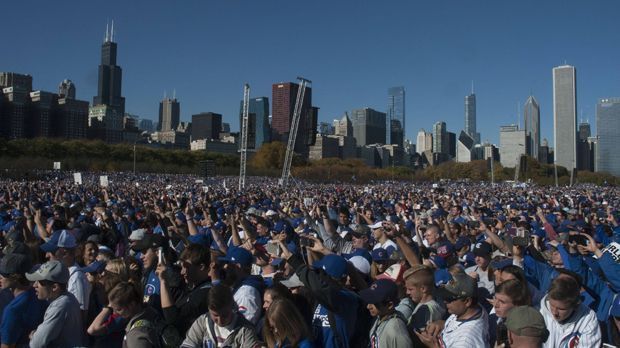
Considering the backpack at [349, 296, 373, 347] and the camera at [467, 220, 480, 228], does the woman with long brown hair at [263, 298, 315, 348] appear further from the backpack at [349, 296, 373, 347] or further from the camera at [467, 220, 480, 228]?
the camera at [467, 220, 480, 228]

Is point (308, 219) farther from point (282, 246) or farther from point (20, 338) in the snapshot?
point (20, 338)

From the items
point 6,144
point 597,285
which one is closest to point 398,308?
point 597,285

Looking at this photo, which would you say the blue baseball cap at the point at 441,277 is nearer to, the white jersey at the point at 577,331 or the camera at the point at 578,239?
the white jersey at the point at 577,331

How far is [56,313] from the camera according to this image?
13.4 feet

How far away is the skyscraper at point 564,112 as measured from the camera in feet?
586

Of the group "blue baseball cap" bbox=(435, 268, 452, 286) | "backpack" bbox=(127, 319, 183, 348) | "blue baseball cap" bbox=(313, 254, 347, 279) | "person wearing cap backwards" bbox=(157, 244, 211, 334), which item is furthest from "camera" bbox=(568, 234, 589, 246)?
"backpack" bbox=(127, 319, 183, 348)

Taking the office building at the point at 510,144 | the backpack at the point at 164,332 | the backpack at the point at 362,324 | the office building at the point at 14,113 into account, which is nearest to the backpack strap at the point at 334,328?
the backpack at the point at 362,324

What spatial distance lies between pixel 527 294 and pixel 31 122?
169539mm

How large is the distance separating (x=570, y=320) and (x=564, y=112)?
674ft

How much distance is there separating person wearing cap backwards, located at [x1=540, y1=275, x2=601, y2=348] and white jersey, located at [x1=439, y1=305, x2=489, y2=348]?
0.60m

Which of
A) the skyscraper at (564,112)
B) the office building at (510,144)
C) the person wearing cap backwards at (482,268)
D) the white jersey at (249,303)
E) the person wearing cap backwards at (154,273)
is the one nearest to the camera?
the white jersey at (249,303)

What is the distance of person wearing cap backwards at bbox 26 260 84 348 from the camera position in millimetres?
4012

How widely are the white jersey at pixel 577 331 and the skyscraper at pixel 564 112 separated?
617ft

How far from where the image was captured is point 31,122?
152 m
